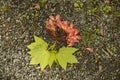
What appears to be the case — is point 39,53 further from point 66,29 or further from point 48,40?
point 66,29

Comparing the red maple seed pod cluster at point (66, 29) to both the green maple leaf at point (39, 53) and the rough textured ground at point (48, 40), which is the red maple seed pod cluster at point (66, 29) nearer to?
the rough textured ground at point (48, 40)

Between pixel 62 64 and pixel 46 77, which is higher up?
pixel 62 64

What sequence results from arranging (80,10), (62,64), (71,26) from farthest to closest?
(80,10) < (71,26) < (62,64)

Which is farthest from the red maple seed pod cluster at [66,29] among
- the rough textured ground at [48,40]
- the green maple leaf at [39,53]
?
the green maple leaf at [39,53]

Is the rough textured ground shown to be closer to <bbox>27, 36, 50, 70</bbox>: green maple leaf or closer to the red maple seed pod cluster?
the red maple seed pod cluster

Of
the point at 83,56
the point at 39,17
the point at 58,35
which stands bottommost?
the point at 83,56

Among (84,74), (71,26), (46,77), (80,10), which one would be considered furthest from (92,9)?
(46,77)

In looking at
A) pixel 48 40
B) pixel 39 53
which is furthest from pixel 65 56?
pixel 48 40

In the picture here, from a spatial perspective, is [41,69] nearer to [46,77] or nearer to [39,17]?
[46,77]
